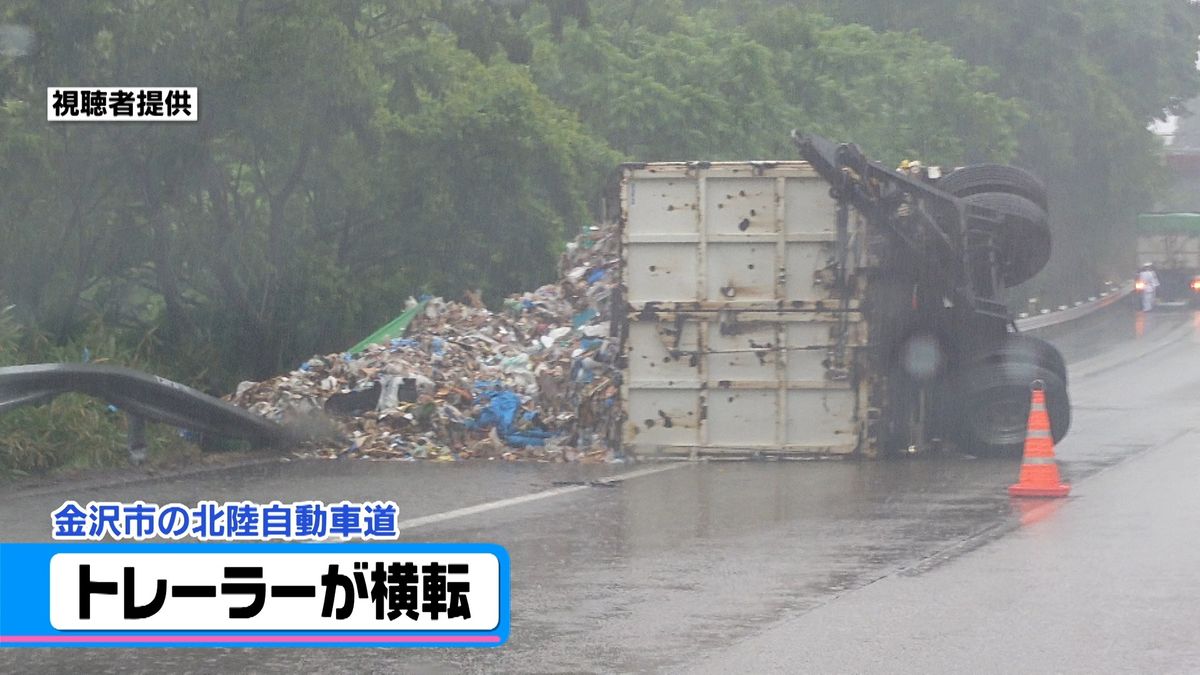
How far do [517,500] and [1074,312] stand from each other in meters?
34.7

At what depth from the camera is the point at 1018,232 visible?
58.2ft

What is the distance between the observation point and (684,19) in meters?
42.9

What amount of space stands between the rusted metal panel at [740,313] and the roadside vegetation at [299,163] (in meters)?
5.12

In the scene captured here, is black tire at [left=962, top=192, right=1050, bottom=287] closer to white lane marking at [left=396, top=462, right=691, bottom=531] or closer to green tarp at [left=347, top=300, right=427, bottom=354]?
white lane marking at [left=396, top=462, right=691, bottom=531]

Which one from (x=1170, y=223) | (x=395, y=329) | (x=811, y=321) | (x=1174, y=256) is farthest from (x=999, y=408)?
(x=1170, y=223)

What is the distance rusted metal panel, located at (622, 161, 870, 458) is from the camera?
1730 centimetres

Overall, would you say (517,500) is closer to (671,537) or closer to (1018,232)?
(671,537)

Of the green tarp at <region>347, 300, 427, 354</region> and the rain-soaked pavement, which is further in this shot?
the green tarp at <region>347, 300, 427, 354</region>

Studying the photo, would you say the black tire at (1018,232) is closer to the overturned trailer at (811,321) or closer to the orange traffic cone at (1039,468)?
the overturned trailer at (811,321)

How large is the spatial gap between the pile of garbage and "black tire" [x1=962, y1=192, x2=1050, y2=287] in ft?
12.7
